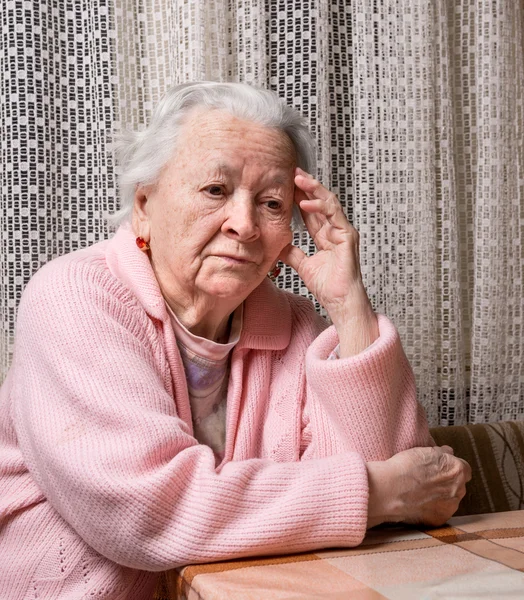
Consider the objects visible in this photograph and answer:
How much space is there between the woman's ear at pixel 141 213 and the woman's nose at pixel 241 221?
0.54 ft

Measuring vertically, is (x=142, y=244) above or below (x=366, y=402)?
above

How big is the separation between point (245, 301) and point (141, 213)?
0.89 feet

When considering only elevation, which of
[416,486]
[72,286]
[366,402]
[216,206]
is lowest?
[416,486]

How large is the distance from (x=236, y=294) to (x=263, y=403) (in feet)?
0.74

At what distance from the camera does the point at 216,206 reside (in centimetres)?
143

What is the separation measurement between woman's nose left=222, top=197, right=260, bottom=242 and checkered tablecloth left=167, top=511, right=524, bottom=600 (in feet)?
1.79

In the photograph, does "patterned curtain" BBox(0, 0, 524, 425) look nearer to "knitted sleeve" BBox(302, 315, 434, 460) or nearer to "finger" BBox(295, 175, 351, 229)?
"finger" BBox(295, 175, 351, 229)

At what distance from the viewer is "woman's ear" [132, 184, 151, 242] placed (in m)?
1.50

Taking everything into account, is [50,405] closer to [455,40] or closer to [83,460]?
[83,460]

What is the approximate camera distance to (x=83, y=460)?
114cm

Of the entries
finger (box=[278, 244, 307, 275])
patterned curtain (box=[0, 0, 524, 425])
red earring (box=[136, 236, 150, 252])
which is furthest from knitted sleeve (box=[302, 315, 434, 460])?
patterned curtain (box=[0, 0, 524, 425])

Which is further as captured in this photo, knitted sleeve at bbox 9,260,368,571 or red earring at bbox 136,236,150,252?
red earring at bbox 136,236,150,252

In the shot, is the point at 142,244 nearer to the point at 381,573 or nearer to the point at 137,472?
the point at 137,472

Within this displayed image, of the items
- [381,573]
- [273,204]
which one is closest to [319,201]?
[273,204]
